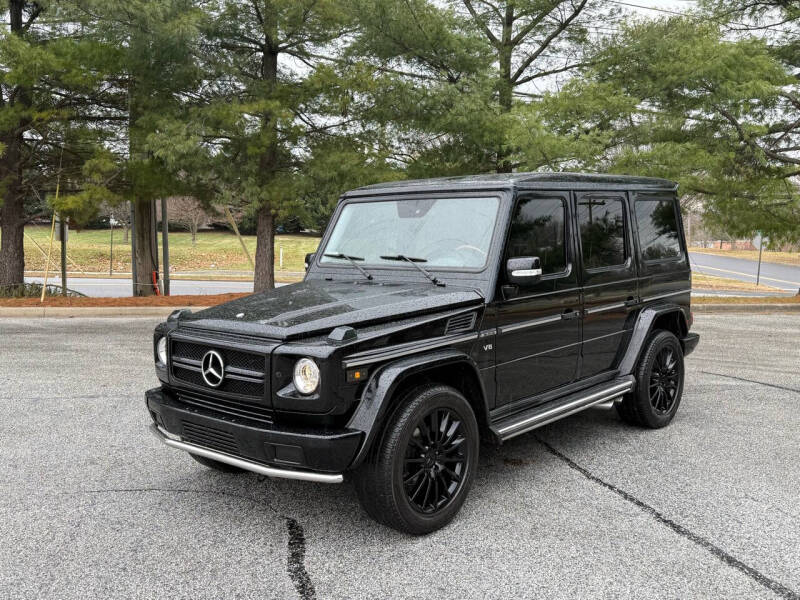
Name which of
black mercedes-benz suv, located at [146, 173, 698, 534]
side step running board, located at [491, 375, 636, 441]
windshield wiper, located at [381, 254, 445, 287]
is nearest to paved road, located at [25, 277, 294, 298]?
black mercedes-benz suv, located at [146, 173, 698, 534]

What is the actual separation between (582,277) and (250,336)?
8.16ft

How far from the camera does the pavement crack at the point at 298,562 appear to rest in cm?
311

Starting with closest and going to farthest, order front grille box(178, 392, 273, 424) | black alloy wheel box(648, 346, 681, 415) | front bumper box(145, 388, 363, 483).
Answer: front bumper box(145, 388, 363, 483) → front grille box(178, 392, 273, 424) → black alloy wheel box(648, 346, 681, 415)

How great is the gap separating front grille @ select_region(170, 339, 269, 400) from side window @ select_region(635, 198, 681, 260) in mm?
3515

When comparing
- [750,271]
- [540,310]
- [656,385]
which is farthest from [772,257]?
[540,310]

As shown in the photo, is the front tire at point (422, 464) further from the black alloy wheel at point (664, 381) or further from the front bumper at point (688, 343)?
the front bumper at point (688, 343)

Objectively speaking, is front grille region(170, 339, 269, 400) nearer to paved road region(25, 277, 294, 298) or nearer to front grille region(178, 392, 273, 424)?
front grille region(178, 392, 273, 424)

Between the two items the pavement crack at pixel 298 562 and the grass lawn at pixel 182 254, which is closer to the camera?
the pavement crack at pixel 298 562

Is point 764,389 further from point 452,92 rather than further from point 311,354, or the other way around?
point 452,92

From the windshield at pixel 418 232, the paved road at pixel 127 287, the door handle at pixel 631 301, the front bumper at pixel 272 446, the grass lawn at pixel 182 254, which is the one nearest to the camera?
the front bumper at pixel 272 446

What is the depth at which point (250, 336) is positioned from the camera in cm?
353

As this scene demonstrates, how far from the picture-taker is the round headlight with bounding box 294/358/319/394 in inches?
129

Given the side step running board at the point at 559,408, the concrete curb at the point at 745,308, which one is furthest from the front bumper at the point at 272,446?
the concrete curb at the point at 745,308

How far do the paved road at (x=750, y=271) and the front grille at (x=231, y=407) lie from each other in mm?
34339
